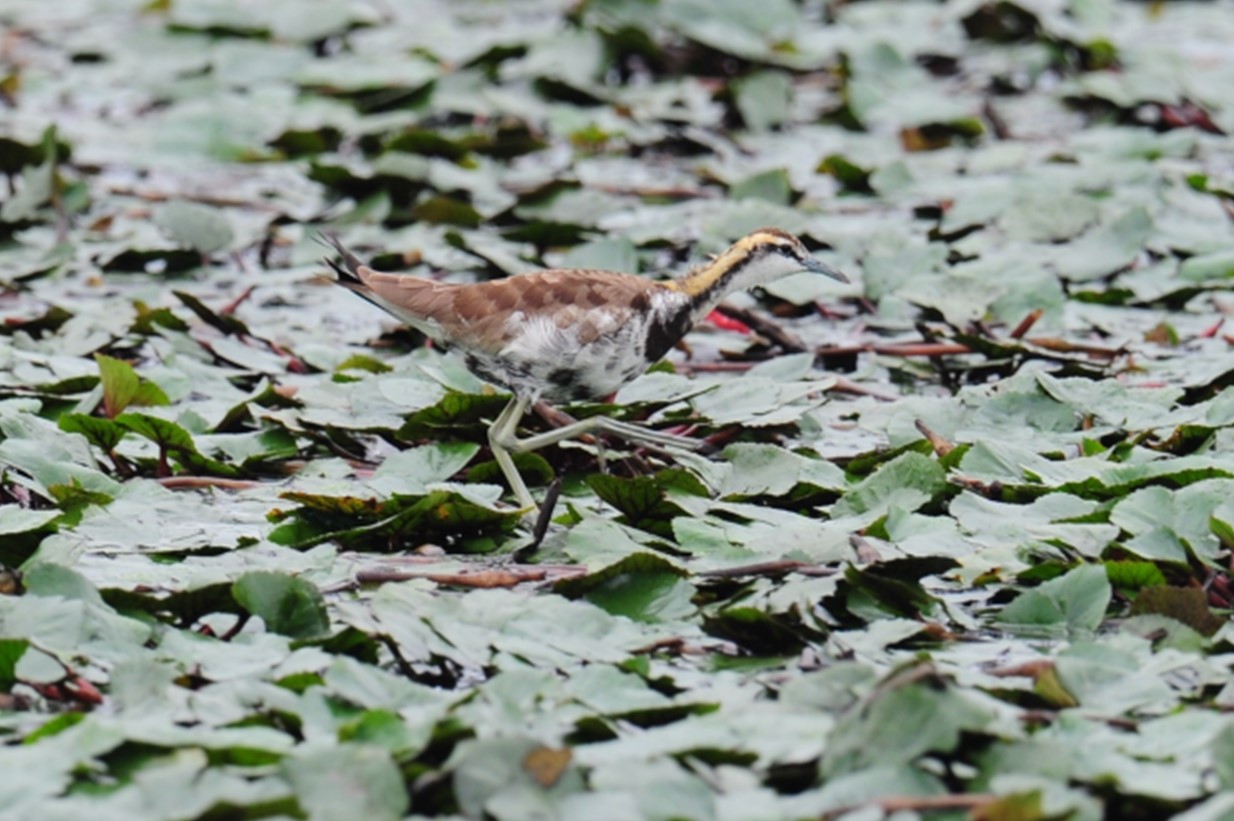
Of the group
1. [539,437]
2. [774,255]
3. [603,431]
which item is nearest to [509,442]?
[539,437]

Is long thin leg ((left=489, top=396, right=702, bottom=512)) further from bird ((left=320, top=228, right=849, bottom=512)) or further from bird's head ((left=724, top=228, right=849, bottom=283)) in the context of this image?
bird's head ((left=724, top=228, right=849, bottom=283))

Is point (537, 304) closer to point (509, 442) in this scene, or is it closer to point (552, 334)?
point (552, 334)

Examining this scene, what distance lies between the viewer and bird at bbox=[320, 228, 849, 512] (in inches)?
229

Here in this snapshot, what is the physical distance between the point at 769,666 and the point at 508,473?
4.58ft

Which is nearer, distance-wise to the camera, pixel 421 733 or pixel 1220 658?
pixel 421 733

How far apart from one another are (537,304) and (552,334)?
12 centimetres

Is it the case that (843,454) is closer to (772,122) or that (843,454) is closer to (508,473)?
(508,473)

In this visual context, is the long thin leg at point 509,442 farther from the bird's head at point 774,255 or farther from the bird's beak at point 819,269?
the bird's beak at point 819,269

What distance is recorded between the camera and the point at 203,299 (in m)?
8.02

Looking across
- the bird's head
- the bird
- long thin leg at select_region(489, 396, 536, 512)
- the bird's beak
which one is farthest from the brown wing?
the bird's beak

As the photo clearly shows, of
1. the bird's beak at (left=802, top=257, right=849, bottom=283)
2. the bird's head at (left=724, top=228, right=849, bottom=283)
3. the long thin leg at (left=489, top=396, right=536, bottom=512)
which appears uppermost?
the bird's head at (left=724, top=228, right=849, bottom=283)

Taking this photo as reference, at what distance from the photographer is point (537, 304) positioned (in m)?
5.89

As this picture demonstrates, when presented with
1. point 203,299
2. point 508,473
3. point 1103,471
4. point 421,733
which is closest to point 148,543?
point 508,473

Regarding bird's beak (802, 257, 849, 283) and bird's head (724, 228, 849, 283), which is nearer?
bird's head (724, 228, 849, 283)
